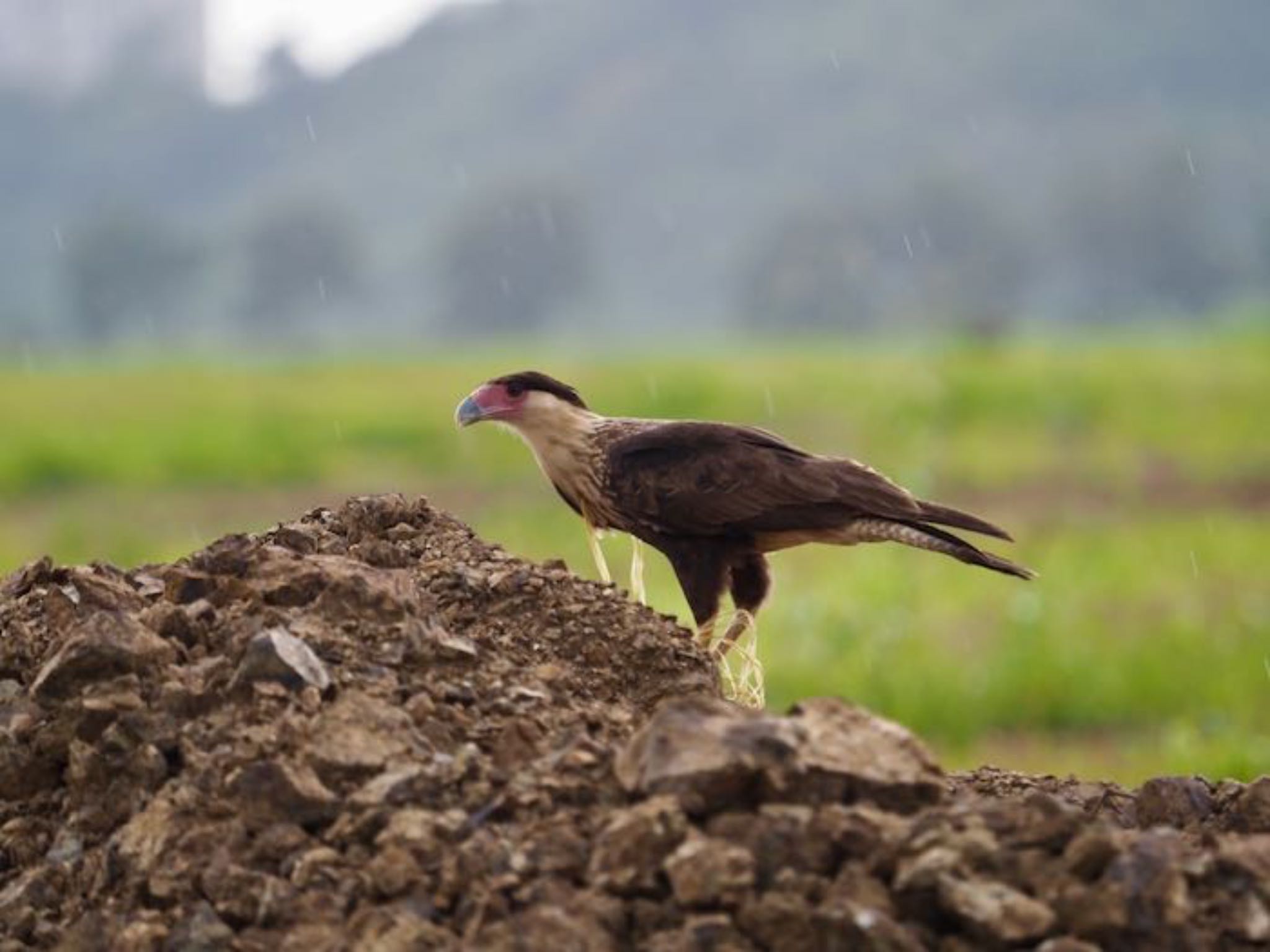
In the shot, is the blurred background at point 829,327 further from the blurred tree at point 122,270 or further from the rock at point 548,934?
the rock at point 548,934

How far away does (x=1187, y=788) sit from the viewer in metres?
4.35

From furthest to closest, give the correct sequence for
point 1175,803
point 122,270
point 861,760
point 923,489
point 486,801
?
1. point 122,270
2. point 923,489
3. point 1175,803
4. point 486,801
5. point 861,760

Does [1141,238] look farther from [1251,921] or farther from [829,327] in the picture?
[1251,921]

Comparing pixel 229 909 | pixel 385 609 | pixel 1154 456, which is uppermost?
pixel 385 609

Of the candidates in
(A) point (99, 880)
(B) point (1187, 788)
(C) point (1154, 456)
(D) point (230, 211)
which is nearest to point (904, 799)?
(B) point (1187, 788)

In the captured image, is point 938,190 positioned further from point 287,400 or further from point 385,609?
point 385,609

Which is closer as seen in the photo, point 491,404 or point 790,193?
point 491,404

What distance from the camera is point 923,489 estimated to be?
2202 centimetres

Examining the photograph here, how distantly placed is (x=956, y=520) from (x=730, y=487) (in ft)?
2.10

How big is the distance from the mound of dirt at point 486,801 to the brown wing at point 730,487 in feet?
2.75

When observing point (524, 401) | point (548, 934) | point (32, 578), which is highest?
point (524, 401)

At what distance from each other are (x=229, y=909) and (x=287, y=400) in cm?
2982

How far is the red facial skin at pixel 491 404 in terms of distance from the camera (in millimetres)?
5633

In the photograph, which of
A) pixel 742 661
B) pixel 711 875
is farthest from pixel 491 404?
pixel 711 875
